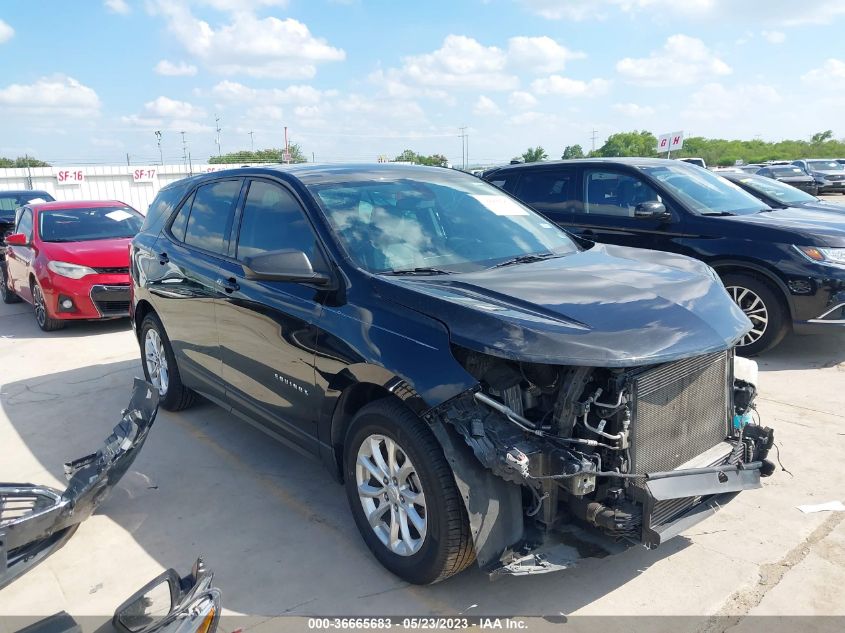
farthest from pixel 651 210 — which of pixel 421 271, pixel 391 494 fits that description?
pixel 391 494

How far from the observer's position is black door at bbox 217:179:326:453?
3516 mm

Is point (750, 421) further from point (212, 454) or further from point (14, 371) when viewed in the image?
point (14, 371)

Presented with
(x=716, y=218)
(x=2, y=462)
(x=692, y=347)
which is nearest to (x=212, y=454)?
(x=2, y=462)

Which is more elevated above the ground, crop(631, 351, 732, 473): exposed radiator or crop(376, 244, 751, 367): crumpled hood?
crop(376, 244, 751, 367): crumpled hood

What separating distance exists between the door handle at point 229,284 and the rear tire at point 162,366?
1.22 m

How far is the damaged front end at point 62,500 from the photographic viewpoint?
9.48 ft

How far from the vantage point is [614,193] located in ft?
24.0

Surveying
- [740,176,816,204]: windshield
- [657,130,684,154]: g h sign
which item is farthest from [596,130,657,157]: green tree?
[740,176,816,204]: windshield

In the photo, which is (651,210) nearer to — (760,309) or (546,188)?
(760,309)

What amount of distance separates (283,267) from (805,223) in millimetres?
5395

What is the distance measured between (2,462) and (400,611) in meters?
3.36

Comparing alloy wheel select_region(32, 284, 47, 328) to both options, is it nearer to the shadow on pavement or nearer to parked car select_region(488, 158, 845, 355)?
the shadow on pavement

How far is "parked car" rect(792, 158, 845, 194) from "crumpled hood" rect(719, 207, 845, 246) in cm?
2369

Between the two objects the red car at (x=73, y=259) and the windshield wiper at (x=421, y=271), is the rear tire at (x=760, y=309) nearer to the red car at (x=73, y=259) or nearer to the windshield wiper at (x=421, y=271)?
the windshield wiper at (x=421, y=271)
